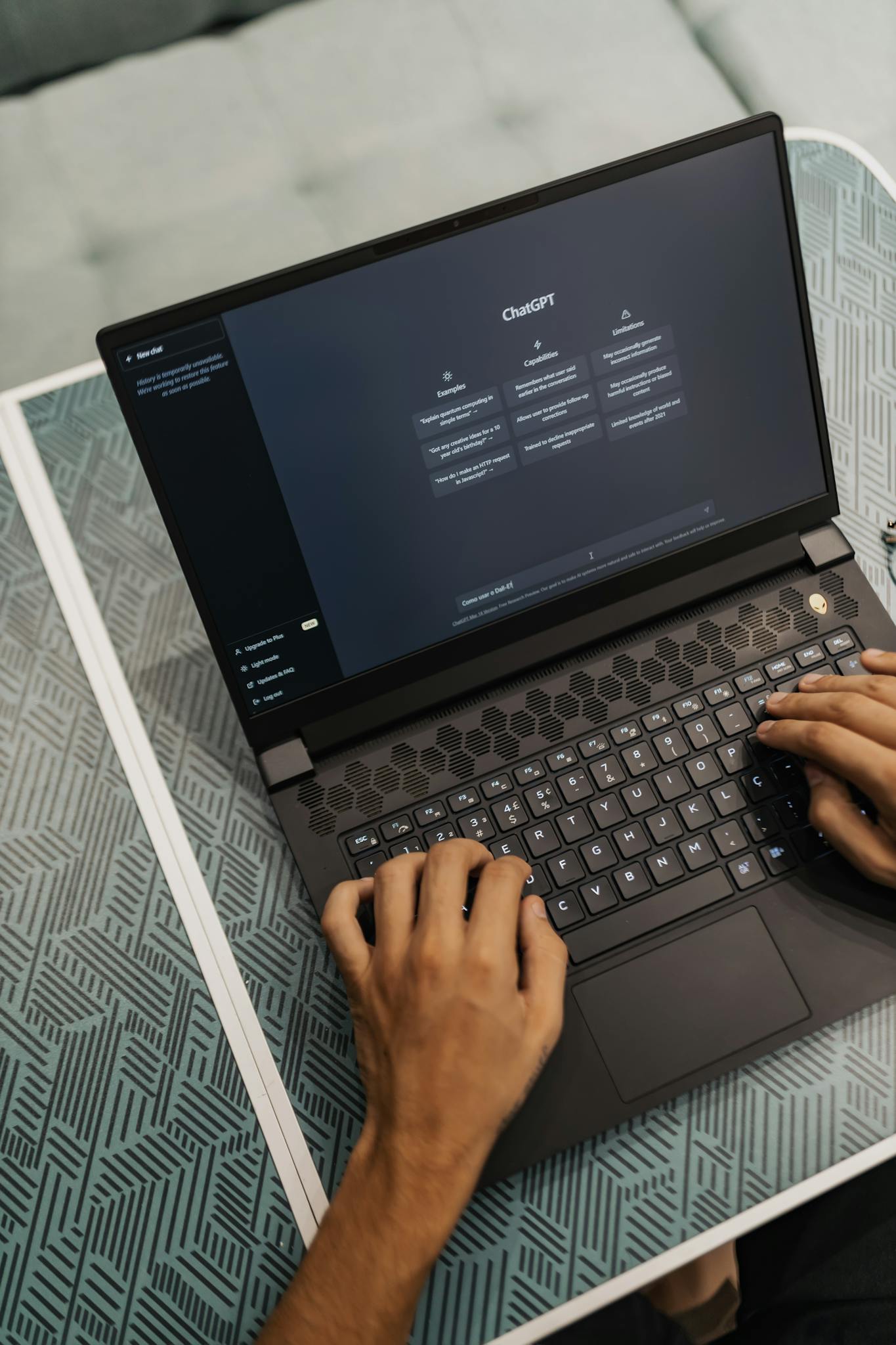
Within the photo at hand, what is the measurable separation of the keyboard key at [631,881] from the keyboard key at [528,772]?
9 cm

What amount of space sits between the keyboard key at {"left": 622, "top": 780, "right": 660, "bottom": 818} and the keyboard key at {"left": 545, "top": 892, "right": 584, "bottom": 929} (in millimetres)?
82

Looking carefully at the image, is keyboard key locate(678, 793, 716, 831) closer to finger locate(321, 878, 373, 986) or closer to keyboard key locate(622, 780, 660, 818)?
keyboard key locate(622, 780, 660, 818)

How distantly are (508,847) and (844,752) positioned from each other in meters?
0.25

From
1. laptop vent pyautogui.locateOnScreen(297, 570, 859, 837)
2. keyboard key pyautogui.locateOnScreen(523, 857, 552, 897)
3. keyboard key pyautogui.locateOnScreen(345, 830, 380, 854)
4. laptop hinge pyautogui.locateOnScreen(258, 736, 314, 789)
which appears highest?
laptop hinge pyautogui.locateOnScreen(258, 736, 314, 789)

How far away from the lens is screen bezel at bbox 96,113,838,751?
2.26ft

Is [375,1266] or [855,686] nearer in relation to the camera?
[375,1266]

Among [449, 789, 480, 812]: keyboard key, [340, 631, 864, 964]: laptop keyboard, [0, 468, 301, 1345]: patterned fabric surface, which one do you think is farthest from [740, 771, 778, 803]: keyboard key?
[0, 468, 301, 1345]: patterned fabric surface

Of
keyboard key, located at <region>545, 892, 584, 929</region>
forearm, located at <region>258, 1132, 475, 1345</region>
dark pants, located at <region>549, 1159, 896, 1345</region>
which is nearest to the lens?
A: forearm, located at <region>258, 1132, 475, 1345</region>

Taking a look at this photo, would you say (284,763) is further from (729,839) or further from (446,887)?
(729,839)

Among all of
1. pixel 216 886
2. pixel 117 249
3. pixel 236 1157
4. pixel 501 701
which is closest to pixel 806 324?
pixel 501 701

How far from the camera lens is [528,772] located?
0.79 meters

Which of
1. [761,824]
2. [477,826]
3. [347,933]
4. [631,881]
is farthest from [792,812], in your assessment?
[347,933]

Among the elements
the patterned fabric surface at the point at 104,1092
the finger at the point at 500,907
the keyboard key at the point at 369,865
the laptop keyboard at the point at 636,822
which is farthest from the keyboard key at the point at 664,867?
the patterned fabric surface at the point at 104,1092

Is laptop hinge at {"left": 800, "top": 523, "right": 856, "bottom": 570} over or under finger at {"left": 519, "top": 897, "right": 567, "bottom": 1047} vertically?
over
